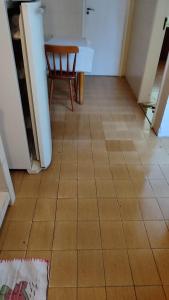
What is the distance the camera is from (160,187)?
1.58 metres

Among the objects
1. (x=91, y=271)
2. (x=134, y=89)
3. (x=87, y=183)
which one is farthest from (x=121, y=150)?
(x=134, y=89)

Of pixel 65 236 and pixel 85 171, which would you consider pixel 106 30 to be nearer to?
pixel 85 171

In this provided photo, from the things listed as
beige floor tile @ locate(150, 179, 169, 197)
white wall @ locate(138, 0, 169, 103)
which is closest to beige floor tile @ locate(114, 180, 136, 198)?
beige floor tile @ locate(150, 179, 169, 197)

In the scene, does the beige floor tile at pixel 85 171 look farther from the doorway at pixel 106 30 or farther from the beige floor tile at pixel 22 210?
the doorway at pixel 106 30

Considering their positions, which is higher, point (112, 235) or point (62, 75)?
point (62, 75)

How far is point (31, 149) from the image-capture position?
1.73 m

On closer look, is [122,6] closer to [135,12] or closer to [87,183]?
[135,12]

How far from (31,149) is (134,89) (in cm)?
212

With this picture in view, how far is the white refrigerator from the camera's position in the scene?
113cm

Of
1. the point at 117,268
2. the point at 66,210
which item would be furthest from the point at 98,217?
the point at 117,268

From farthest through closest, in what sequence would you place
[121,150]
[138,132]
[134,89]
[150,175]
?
[134,89] → [138,132] → [121,150] → [150,175]

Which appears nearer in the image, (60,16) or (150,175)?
(150,175)

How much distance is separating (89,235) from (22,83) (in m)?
1.20

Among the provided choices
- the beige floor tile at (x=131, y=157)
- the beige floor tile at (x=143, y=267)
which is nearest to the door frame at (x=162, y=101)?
the beige floor tile at (x=131, y=157)
